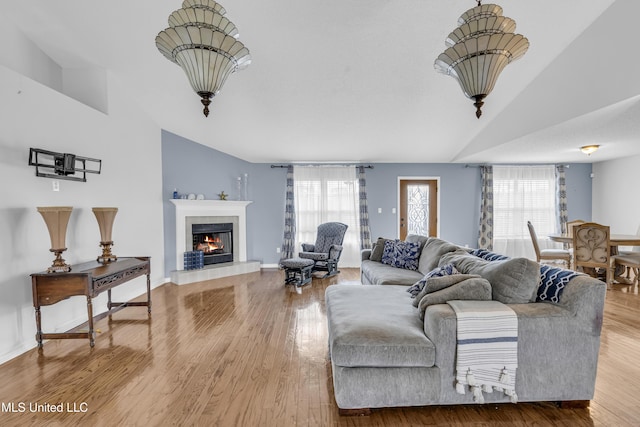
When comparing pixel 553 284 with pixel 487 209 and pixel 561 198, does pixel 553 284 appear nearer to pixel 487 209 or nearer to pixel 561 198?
pixel 487 209

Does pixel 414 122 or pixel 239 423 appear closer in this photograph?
pixel 239 423

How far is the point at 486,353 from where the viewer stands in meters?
1.85

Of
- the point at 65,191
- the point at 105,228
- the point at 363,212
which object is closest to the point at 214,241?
the point at 105,228

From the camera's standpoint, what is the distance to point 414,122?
16.4 feet

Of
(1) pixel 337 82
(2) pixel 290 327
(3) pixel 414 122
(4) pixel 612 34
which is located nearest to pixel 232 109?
(1) pixel 337 82

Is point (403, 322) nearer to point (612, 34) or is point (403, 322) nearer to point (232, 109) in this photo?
point (612, 34)

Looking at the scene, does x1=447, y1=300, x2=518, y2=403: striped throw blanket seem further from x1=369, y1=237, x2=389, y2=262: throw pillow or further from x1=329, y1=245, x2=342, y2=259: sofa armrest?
x1=329, y1=245, x2=342, y2=259: sofa armrest

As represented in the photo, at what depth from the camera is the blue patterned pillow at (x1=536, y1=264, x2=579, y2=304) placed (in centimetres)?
202

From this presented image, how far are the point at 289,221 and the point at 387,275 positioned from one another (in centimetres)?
350

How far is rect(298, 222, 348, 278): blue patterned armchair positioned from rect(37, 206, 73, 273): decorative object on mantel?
11.3ft

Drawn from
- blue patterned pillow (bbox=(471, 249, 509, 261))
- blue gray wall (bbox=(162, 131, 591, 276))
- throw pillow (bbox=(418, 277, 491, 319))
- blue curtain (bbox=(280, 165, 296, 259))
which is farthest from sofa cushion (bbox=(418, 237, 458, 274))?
blue curtain (bbox=(280, 165, 296, 259))

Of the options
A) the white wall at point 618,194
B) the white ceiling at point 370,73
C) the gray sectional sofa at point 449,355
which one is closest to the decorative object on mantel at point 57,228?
the white ceiling at point 370,73

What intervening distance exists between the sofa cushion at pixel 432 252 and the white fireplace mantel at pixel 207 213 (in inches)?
150

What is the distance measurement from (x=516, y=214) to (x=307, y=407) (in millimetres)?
6684
